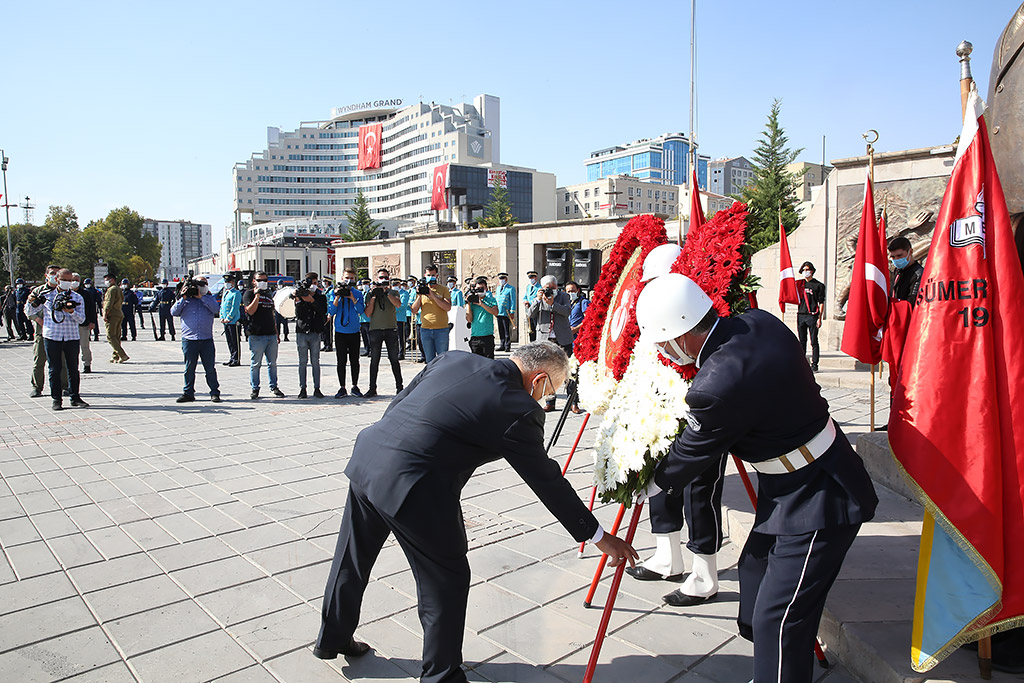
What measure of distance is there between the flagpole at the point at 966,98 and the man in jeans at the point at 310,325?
916cm

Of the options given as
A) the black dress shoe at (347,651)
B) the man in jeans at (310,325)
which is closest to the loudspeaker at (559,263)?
the man in jeans at (310,325)

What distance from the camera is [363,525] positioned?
9.76ft

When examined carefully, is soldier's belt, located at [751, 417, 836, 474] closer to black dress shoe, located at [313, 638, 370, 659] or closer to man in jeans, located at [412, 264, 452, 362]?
black dress shoe, located at [313, 638, 370, 659]

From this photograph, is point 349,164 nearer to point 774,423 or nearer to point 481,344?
point 481,344

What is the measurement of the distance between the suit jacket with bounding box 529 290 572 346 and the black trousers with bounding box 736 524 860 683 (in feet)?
27.1

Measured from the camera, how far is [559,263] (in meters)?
16.9

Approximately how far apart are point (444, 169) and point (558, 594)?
105 metres

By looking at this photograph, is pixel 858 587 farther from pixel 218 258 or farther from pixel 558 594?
pixel 218 258

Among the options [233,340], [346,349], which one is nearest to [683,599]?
[346,349]

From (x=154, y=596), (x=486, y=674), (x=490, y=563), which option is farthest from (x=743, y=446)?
(x=154, y=596)

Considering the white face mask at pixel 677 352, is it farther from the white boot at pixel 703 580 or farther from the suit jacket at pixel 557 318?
the suit jacket at pixel 557 318

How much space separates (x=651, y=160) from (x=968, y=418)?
630 feet

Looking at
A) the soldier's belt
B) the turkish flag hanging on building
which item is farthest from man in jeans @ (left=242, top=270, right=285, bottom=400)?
the turkish flag hanging on building

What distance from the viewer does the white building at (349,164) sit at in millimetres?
140875
